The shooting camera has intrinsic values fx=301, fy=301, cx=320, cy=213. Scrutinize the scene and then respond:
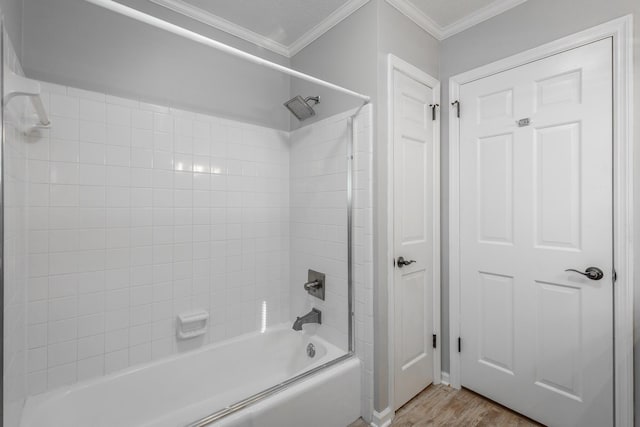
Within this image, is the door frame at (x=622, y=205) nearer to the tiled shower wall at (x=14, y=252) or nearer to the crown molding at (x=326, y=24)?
the crown molding at (x=326, y=24)

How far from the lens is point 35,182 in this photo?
4.61 feet

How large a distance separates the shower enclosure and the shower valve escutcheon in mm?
11

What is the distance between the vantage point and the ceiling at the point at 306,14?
181cm

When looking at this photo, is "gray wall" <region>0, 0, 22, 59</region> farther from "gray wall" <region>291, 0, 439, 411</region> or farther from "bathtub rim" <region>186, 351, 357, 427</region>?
"bathtub rim" <region>186, 351, 357, 427</region>

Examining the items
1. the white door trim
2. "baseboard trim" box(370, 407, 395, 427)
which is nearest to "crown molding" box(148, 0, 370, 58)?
the white door trim

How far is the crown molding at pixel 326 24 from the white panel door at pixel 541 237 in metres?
0.88

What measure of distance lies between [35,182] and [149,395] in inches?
48.9

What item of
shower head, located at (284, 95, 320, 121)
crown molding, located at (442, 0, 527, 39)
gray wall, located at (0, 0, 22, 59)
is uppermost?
crown molding, located at (442, 0, 527, 39)

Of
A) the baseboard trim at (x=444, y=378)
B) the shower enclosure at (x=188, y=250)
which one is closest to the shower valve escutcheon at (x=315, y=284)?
the shower enclosure at (x=188, y=250)

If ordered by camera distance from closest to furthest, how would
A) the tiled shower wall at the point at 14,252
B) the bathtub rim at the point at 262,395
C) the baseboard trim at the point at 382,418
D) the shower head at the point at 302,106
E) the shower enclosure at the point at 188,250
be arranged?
1. the tiled shower wall at the point at 14,252
2. the bathtub rim at the point at 262,395
3. the shower enclosure at the point at 188,250
4. the baseboard trim at the point at 382,418
5. the shower head at the point at 302,106

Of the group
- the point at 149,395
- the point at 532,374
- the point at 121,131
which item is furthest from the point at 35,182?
the point at 532,374

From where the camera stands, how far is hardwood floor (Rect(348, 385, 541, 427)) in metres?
1.73

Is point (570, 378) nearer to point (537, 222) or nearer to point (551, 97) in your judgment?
point (537, 222)

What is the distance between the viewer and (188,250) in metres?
1.87
